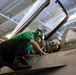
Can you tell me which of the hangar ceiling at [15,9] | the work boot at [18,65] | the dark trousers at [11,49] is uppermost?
the hangar ceiling at [15,9]

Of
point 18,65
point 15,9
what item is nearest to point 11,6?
point 15,9

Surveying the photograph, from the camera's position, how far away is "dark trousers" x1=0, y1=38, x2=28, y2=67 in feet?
8.55

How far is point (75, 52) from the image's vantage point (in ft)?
7.33

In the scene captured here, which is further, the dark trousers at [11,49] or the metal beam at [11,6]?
the metal beam at [11,6]

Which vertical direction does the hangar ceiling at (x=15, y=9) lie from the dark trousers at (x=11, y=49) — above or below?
above

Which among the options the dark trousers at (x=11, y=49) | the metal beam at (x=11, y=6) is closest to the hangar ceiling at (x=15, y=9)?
the metal beam at (x=11, y=6)

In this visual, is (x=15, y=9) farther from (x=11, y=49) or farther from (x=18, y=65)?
(x=18, y=65)

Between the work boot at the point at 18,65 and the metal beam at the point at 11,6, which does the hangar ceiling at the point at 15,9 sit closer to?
the metal beam at the point at 11,6

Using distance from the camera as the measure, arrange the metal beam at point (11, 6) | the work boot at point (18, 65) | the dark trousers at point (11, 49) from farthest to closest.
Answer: the metal beam at point (11, 6) < the dark trousers at point (11, 49) < the work boot at point (18, 65)

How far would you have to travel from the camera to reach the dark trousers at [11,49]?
2.61 m

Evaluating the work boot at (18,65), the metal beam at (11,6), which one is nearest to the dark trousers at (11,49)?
the work boot at (18,65)

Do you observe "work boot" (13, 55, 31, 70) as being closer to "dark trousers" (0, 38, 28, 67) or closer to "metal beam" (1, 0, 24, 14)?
"dark trousers" (0, 38, 28, 67)

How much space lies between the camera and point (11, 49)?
8.84 ft

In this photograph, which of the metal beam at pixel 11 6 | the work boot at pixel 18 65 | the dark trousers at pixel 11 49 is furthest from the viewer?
the metal beam at pixel 11 6
